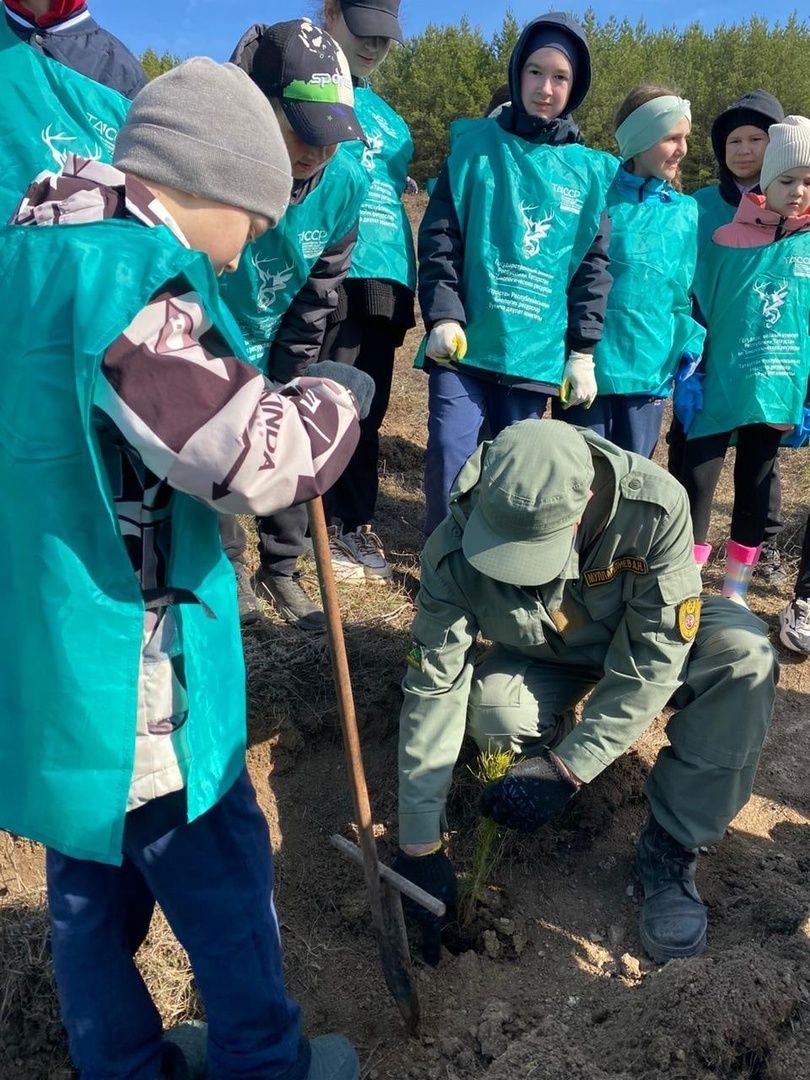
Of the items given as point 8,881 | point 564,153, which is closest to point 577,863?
point 8,881

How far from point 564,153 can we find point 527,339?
25.4 inches

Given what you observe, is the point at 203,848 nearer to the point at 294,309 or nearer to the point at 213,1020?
the point at 213,1020

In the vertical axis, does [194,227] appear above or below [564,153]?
below

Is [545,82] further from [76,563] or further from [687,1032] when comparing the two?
[687,1032]

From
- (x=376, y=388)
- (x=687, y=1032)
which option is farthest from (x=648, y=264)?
(x=687, y=1032)

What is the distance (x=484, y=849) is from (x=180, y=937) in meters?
1.02

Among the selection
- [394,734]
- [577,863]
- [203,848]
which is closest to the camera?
[203,848]

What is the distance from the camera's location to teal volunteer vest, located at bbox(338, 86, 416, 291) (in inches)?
130

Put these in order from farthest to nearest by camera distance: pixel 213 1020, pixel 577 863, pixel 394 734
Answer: pixel 394 734 → pixel 577 863 → pixel 213 1020

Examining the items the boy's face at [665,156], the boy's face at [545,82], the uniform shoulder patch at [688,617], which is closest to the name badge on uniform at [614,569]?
the uniform shoulder patch at [688,617]

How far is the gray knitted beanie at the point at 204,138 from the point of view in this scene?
123 cm

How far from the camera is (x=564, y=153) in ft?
10.3

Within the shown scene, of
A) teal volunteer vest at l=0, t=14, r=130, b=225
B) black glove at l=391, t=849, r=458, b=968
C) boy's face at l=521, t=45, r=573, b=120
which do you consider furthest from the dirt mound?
boy's face at l=521, t=45, r=573, b=120

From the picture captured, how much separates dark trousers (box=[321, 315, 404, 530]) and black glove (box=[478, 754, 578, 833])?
4.79 feet
